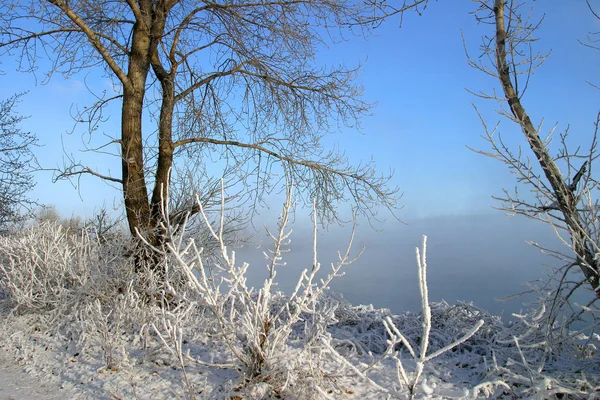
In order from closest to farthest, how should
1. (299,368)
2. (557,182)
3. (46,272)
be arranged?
1. (299,368)
2. (557,182)
3. (46,272)

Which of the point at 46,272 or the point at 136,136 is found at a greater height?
the point at 136,136

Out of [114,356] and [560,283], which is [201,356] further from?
[560,283]

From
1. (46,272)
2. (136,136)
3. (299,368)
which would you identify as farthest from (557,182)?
(46,272)

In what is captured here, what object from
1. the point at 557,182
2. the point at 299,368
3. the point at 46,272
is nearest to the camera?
the point at 299,368

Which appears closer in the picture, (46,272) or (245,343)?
(245,343)

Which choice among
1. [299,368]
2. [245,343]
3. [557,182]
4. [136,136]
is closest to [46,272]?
[136,136]

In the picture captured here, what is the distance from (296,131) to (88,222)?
13.6 feet

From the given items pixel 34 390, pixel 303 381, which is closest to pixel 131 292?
pixel 34 390

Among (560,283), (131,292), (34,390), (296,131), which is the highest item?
(296,131)

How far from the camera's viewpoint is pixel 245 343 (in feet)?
12.9

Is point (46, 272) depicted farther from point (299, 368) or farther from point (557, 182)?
point (557, 182)

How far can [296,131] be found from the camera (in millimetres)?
9039

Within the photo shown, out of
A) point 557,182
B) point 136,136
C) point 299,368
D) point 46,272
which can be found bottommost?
point 299,368

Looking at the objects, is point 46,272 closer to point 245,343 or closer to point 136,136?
point 136,136
